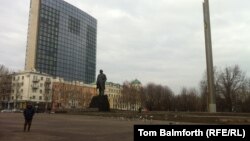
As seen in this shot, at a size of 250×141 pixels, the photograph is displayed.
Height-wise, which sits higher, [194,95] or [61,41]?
[61,41]

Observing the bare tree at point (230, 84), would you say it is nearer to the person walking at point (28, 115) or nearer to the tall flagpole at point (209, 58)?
the tall flagpole at point (209, 58)

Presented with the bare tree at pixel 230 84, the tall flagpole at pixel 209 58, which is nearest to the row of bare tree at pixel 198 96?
the bare tree at pixel 230 84

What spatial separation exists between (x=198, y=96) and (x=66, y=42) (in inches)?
2528

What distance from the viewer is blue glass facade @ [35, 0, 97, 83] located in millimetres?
128375

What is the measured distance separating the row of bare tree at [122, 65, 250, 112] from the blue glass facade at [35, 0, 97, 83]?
2668 cm

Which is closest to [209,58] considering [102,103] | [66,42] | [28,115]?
[102,103]

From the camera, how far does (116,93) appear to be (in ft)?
542

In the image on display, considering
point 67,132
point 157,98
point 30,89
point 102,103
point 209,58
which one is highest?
A: point 30,89

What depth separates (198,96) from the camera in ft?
327

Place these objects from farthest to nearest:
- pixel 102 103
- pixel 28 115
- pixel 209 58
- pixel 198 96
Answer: pixel 198 96, pixel 102 103, pixel 209 58, pixel 28 115

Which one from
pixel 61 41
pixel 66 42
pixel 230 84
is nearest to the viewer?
pixel 230 84

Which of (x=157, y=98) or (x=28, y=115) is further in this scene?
(x=157, y=98)

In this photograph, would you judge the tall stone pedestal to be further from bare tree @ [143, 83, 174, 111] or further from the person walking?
bare tree @ [143, 83, 174, 111]

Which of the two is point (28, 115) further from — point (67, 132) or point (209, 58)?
point (209, 58)
